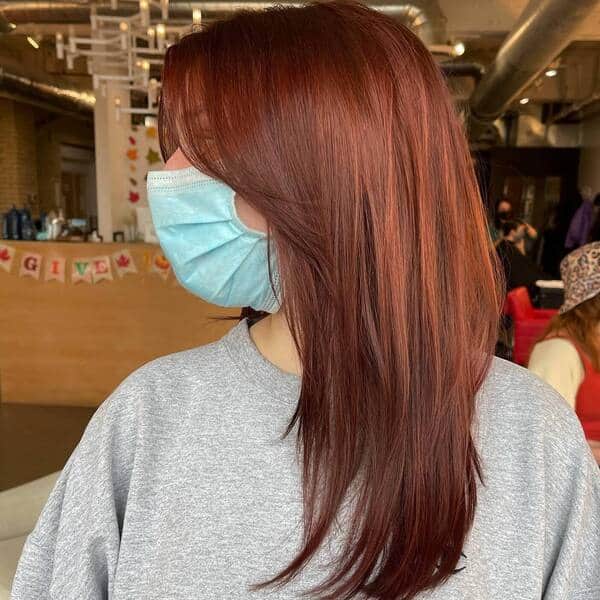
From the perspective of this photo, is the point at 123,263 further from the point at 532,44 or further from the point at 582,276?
the point at 532,44

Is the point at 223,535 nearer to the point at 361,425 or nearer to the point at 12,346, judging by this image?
the point at 361,425

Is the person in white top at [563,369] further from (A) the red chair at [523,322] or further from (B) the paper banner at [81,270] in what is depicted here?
(B) the paper banner at [81,270]

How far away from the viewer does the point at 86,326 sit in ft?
12.5

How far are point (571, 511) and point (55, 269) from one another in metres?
3.67

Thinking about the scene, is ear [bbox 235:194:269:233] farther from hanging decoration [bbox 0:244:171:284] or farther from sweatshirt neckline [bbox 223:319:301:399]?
hanging decoration [bbox 0:244:171:284]

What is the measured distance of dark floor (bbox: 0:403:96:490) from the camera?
2996mm

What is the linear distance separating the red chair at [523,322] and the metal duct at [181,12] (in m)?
1.92

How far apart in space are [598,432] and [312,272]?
131 cm

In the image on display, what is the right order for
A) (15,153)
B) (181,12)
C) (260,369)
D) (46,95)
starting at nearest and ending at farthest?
(260,369)
(181,12)
(46,95)
(15,153)

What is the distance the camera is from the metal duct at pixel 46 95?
6.09m

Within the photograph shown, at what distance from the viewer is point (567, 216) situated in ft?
29.5

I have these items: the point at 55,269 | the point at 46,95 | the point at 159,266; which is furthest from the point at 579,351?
the point at 46,95

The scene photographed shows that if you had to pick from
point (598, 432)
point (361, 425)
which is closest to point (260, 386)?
point (361, 425)

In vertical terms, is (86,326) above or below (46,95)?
below
